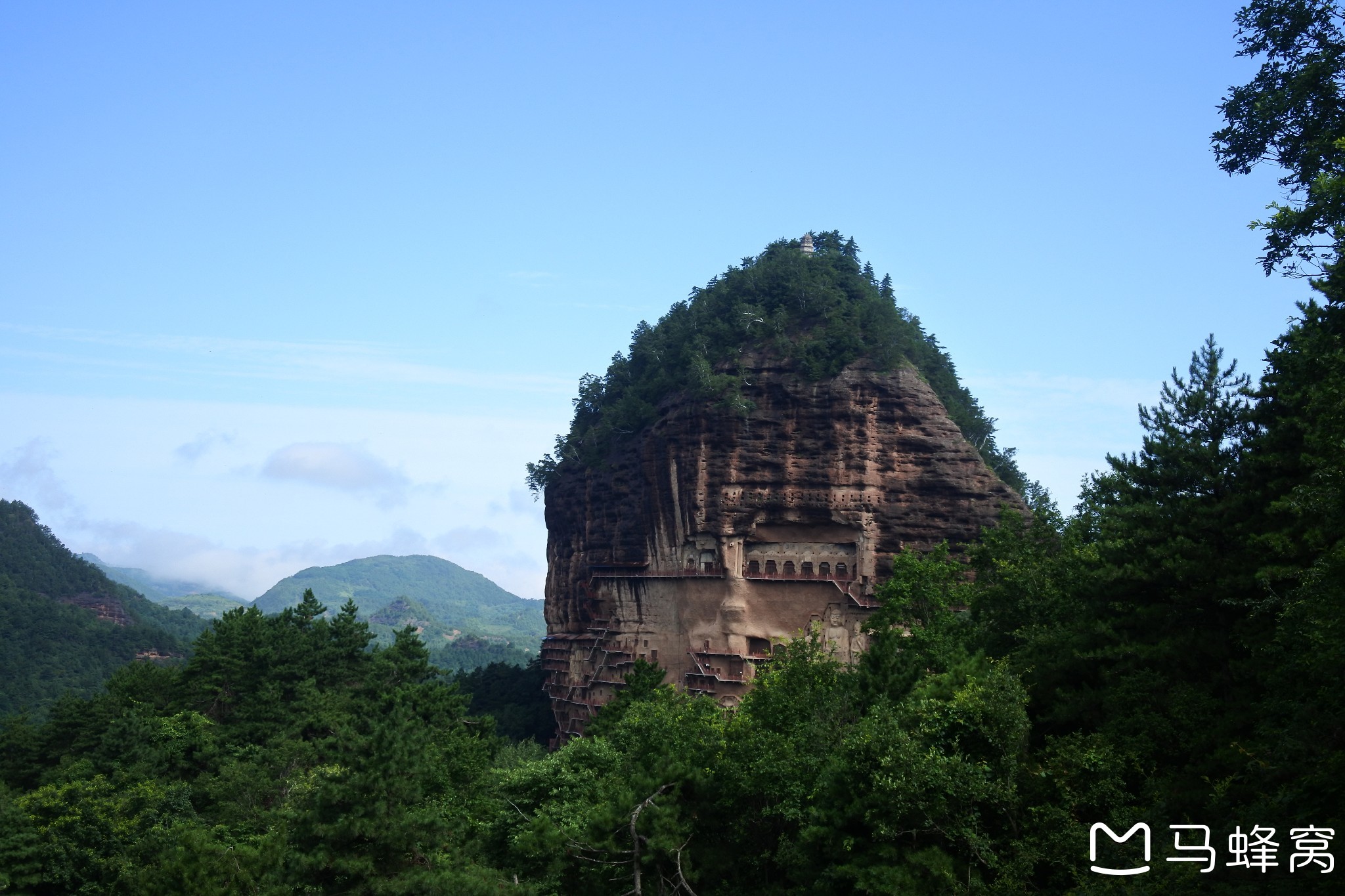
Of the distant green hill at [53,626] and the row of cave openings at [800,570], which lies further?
the distant green hill at [53,626]

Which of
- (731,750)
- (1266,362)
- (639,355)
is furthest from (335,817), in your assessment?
(639,355)

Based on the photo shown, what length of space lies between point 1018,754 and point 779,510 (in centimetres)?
2849

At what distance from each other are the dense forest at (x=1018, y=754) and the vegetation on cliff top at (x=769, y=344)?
61.0 feet

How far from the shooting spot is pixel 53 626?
8581cm

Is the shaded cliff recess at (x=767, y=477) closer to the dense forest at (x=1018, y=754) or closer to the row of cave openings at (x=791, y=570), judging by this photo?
the row of cave openings at (x=791, y=570)

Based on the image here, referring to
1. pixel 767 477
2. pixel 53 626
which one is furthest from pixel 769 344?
pixel 53 626

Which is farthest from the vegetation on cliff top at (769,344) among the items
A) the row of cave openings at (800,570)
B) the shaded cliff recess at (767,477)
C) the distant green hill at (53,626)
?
the distant green hill at (53,626)

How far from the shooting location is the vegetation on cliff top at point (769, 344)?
163 ft

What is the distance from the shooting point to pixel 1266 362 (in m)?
22.5

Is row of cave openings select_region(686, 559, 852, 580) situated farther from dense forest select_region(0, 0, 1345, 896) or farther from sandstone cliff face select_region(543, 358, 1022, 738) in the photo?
dense forest select_region(0, 0, 1345, 896)

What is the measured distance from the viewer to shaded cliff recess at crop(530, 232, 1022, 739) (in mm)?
47375

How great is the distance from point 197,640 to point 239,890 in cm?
2228

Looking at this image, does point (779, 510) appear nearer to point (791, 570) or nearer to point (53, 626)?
point (791, 570)

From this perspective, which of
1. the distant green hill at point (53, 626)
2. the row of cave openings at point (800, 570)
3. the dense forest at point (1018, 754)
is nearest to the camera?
the dense forest at point (1018, 754)
